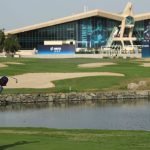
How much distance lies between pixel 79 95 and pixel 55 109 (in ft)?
25.7

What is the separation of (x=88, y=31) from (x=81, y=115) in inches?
5287

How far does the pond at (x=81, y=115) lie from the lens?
36.5 metres

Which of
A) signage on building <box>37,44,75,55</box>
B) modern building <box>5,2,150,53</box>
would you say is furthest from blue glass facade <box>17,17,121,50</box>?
signage on building <box>37,44,75,55</box>

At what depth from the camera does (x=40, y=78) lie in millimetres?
65938

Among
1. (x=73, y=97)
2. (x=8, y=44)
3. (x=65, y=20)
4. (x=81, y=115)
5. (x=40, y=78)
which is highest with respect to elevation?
(x=65, y=20)

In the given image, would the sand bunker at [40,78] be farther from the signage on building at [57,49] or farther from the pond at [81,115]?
the signage on building at [57,49]

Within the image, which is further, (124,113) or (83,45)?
(83,45)

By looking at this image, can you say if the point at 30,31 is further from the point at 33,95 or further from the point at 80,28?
the point at 33,95

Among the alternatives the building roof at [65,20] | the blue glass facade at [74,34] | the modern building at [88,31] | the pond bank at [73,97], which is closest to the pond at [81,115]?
the pond bank at [73,97]

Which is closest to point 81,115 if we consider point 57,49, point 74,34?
point 57,49

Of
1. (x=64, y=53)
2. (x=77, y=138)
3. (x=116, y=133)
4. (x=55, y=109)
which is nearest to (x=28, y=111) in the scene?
(x=55, y=109)

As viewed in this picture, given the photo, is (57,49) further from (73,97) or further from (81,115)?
(81,115)

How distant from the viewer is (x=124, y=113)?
43844 mm

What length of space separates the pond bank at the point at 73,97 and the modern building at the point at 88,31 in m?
112
